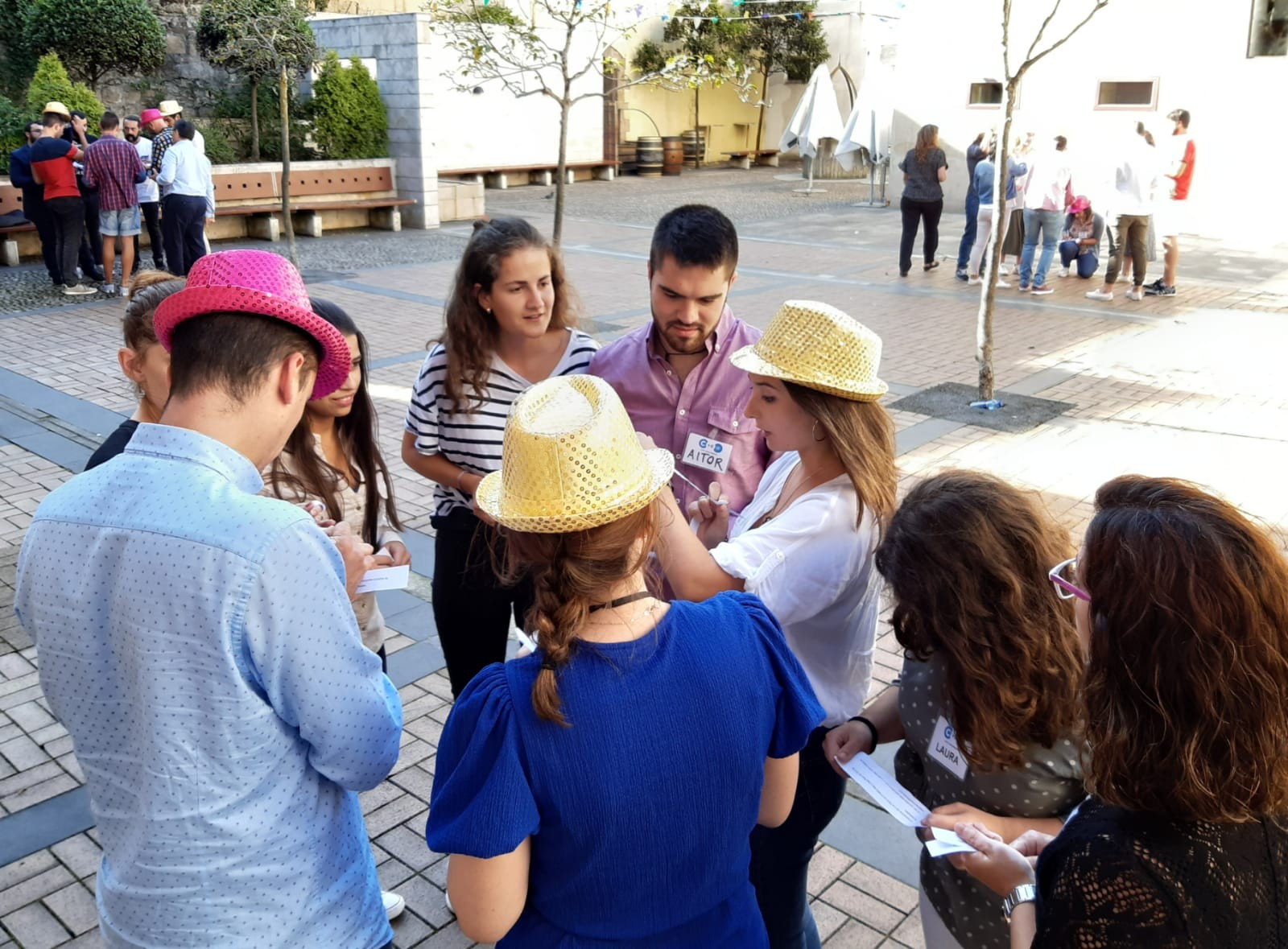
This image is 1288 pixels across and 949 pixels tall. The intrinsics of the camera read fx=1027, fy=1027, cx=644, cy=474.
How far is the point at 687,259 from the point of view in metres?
2.68

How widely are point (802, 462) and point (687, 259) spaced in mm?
720

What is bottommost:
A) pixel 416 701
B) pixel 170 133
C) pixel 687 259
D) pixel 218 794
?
pixel 416 701

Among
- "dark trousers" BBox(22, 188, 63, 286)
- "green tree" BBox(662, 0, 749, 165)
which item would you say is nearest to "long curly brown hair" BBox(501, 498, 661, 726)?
"dark trousers" BBox(22, 188, 63, 286)

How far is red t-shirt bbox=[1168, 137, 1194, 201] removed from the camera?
13.8m

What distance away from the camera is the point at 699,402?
2789 mm

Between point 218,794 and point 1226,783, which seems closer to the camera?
point 1226,783

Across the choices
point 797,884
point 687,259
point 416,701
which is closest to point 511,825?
point 797,884

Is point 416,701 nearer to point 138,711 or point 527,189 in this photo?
point 138,711

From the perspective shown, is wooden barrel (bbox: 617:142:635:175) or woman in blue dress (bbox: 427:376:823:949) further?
wooden barrel (bbox: 617:142:635:175)

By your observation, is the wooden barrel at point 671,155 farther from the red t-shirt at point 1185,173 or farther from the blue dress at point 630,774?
the blue dress at point 630,774

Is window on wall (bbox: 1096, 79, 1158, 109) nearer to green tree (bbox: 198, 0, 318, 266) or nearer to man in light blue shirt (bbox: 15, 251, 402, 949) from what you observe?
green tree (bbox: 198, 0, 318, 266)

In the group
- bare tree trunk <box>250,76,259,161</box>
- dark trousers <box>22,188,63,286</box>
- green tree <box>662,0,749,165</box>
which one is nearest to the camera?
dark trousers <box>22,188,63,286</box>

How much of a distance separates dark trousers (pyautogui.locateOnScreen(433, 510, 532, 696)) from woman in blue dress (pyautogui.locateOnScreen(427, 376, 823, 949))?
4.69ft

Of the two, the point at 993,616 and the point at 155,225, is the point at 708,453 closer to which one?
the point at 993,616
